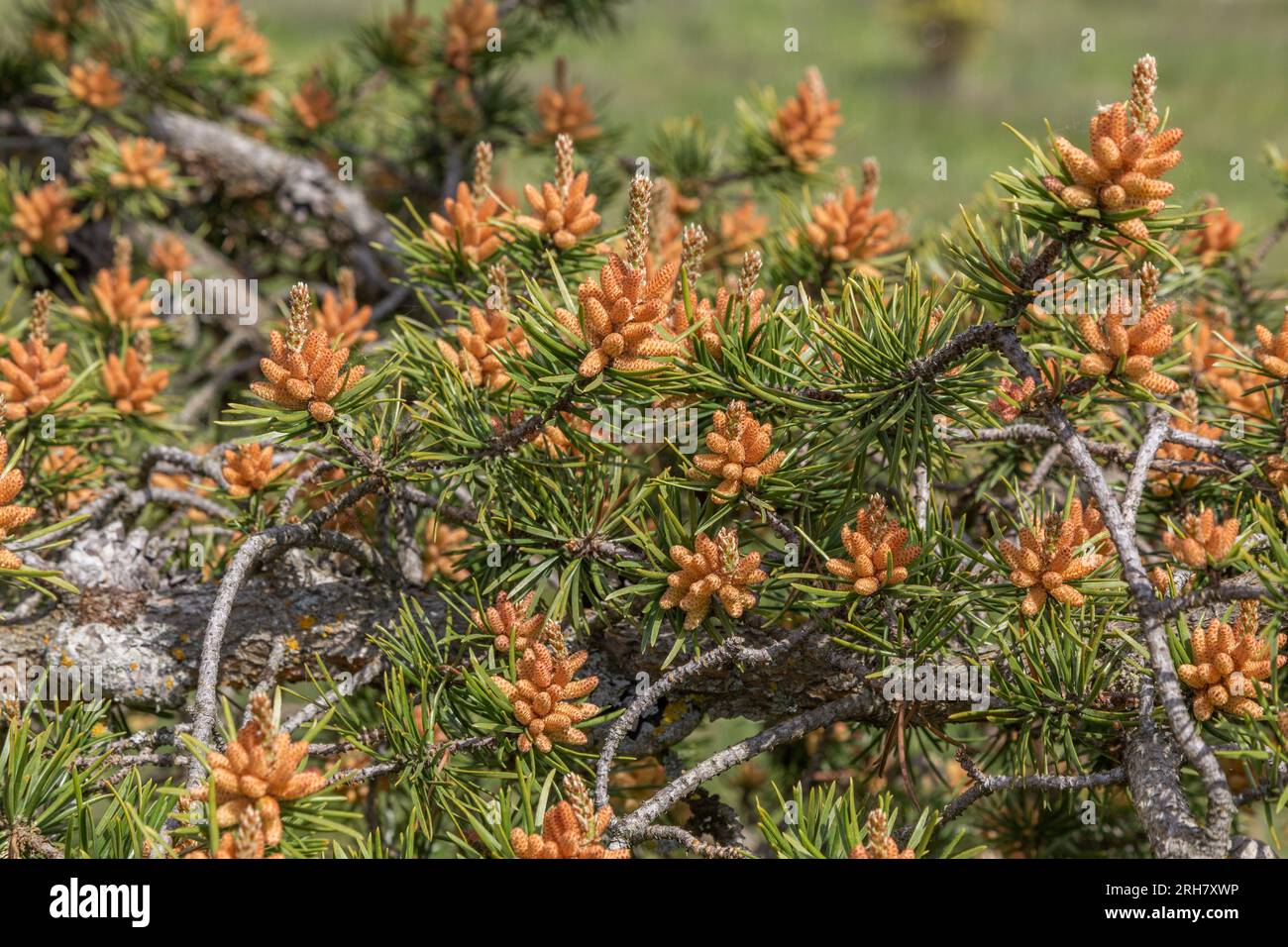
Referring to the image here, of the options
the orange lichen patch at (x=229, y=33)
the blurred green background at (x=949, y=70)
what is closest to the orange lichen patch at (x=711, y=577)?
the orange lichen patch at (x=229, y=33)

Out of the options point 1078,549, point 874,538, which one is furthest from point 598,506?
point 1078,549

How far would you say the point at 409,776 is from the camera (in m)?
1.28

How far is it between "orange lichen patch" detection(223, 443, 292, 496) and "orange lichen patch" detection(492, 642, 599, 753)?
54 centimetres

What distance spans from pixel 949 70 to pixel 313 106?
12.6 metres

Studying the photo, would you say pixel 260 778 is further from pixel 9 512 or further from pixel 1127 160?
pixel 1127 160

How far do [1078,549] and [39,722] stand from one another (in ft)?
4.34

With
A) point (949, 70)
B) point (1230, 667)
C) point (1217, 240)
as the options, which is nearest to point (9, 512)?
point (1230, 667)

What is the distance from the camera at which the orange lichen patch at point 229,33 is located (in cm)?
261

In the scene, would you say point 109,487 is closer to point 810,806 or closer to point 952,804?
point 810,806

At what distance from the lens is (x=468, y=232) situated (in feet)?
5.31

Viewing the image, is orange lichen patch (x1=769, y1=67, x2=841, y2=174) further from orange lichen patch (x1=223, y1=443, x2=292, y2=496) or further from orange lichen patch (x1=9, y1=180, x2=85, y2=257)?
orange lichen patch (x1=9, y1=180, x2=85, y2=257)

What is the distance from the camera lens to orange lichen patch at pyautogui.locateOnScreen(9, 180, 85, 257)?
7.38ft

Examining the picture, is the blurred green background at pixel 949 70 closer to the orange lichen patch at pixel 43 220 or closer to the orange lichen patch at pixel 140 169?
the orange lichen patch at pixel 140 169
